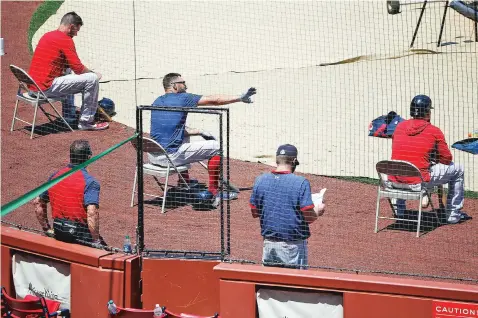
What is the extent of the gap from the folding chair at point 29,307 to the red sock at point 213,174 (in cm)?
260

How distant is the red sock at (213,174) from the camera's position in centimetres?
1069

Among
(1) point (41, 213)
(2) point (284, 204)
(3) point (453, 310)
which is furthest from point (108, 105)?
(3) point (453, 310)

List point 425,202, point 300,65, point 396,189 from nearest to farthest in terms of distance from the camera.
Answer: point 396,189, point 425,202, point 300,65

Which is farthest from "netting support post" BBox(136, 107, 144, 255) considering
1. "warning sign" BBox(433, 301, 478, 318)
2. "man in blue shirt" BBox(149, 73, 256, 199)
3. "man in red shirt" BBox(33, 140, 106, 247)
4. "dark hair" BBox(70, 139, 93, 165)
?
"warning sign" BBox(433, 301, 478, 318)

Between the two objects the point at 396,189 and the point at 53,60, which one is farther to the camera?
the point at 53,60

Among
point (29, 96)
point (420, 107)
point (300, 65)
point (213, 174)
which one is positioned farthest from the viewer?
point (300, 65)

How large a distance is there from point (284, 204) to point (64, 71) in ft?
17.9

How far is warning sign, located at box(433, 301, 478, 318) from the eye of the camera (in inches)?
314

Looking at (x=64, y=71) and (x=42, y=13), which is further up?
(x=42, y=13)

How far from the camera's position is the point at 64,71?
1305 cm

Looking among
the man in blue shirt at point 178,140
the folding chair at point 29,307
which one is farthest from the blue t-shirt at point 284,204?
the man in blue shirt at point 178,140

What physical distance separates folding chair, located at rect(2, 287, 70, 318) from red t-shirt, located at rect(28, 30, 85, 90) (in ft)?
15.5

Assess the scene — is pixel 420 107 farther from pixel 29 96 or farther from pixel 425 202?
pixel 29 96

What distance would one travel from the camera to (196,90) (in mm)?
14664
